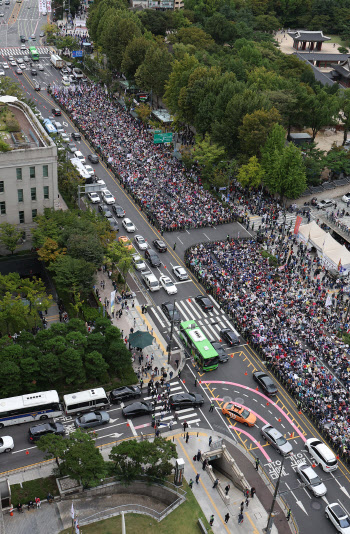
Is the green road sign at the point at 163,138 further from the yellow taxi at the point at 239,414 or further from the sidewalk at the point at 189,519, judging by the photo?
the sidewalk at the point at 189,519

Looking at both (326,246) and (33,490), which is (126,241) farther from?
(33,490)

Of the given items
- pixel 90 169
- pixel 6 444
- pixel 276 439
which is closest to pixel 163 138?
pixel 90 169

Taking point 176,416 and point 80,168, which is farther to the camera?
point 80,168

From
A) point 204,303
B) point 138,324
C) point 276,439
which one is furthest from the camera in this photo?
point 204,303

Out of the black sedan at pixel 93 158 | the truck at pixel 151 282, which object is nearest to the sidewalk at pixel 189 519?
the truck at pixel 151 282

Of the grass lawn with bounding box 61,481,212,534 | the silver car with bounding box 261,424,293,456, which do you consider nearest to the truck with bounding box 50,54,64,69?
the silver car with bounding box 261,424,293,456

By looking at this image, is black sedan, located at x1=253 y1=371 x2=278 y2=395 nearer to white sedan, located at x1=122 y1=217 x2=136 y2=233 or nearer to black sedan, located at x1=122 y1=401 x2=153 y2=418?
black sedan, located at x1=122 y1=401 x2=153 y2=418
